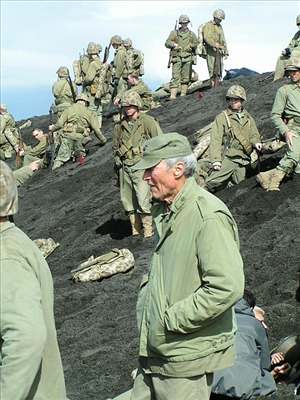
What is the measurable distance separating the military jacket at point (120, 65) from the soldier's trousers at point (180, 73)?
55.5 inches

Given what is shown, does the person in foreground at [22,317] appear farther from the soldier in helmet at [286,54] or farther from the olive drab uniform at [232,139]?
the soldier in helmet at [286,54]

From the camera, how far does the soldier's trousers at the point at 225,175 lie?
1259cm

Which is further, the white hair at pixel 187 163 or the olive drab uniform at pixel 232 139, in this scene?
the olive drab uniform at pixel 232 139

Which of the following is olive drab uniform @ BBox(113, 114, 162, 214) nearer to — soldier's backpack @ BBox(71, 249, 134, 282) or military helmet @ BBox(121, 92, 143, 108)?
military helmet @ BBox(121, 92, 143, 108)

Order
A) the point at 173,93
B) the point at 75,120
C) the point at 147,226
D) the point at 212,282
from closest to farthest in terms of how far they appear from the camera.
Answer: the point at 212,282, the point at 147,226, the point at 75,120, the point at 173,93

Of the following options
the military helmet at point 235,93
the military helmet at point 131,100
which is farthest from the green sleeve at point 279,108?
the military helmet at point 131,100

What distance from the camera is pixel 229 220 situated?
13.5 ft

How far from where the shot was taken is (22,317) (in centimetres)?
307

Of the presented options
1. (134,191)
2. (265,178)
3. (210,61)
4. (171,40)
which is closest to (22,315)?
(134,191)

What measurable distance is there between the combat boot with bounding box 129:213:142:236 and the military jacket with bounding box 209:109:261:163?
134 centimetres

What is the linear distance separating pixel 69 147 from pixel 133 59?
15.4 feet

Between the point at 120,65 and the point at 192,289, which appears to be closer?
the point at 192,289

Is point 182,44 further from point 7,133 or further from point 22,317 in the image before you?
point 22,317

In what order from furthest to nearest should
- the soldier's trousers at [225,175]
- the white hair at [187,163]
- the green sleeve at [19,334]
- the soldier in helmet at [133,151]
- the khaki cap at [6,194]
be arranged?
A: the soldier's trousers at [225,175]
the soldier in helmet at [133,151]
the white hair at [187,163]
the khaki cap at [6,194]
the green sleeve at [19,334]
